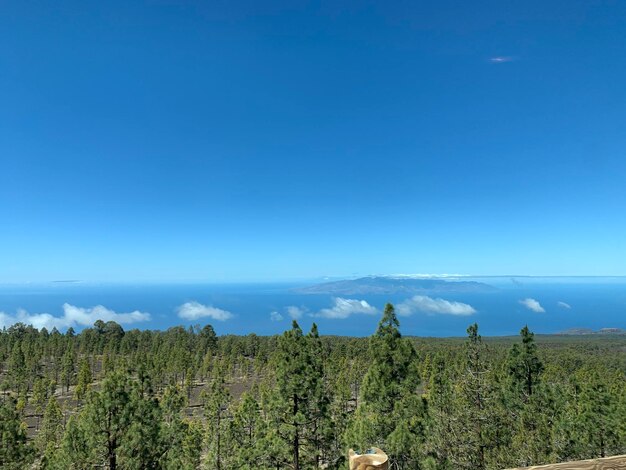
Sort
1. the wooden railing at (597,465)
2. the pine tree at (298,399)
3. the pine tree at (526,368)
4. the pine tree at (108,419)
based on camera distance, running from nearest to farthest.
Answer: the wooden railing at (597,465) < the pine tree at (108,419) < the pine tree at (298,399) < the pine tree at (526,368)

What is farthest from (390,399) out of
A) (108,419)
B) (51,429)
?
(51,429)

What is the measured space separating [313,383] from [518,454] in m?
7.84

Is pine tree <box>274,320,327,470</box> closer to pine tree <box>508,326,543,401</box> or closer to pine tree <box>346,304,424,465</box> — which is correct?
pine tree <box>346,304,424,465</box>

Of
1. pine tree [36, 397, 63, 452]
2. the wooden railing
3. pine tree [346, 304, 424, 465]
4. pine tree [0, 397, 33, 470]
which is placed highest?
the wooden railing

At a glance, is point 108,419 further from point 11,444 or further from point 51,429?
point 51,429

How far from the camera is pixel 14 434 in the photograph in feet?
32.7

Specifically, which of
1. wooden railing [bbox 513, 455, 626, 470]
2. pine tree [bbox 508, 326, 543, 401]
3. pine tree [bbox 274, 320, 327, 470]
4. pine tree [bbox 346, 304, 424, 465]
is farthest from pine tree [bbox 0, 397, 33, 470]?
pine tree [bbox 508, 326, 543, 401]

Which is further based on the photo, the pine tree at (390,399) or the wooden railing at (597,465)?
the pine tree at (390,399)

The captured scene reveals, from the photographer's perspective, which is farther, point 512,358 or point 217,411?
point 217,411

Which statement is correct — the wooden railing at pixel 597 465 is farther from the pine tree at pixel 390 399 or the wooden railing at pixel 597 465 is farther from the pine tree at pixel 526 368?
the pine tree at pixel 526 368

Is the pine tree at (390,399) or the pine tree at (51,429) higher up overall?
the pine tree at (390,399)

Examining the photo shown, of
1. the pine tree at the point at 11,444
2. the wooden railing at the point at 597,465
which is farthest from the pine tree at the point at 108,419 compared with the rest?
the wooden railing at the point at 597,465

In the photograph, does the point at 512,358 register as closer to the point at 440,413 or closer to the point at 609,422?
the point at 609,422

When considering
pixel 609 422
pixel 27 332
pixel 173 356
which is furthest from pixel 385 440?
pixel 27 332
